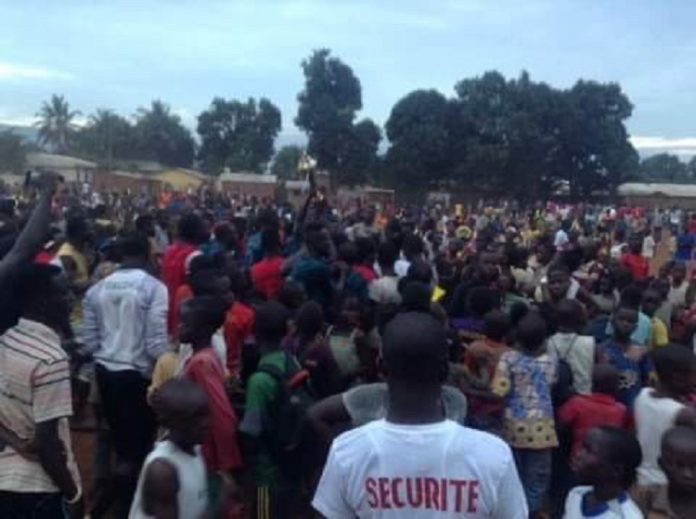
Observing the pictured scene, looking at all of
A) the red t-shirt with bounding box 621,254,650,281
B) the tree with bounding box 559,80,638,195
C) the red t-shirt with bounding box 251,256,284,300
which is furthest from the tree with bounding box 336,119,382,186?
the red t-shirt with bounding box 251,256,284,300

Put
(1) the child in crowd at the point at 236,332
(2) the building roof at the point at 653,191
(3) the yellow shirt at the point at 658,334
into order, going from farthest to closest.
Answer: (2) the building roof at the point at 653,191 → (3) the yellow shirt at the point at 658,334 → (1) the child in crowd at the point at 236,332

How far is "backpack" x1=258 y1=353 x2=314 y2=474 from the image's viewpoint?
5.05m

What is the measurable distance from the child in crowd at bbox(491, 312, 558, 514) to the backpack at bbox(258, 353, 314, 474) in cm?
116

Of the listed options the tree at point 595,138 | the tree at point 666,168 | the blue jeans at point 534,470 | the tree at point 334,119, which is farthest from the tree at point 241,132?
the blue jeans at point 534,470

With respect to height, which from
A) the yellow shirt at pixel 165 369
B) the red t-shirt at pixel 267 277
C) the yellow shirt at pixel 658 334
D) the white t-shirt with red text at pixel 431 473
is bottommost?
the yellow shirt at pixel 658 334

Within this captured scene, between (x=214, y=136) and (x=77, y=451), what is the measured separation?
2143 inches

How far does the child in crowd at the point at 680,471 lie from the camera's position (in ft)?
12.3

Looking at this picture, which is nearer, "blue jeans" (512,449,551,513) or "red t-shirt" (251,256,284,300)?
"blue jeans" (512,449,551,513)

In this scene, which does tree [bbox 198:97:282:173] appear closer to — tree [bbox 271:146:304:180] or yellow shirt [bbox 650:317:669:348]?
tree [bbox 271:146:304:180]

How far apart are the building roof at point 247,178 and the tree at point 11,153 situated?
48.9 ft

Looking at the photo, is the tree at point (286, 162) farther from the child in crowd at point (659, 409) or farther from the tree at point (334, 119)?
the child in crowd at point (659, 409)

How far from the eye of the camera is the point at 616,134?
170 feet

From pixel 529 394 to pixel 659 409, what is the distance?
1.02m

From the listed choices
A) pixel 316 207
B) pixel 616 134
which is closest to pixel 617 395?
pixel 316 207
